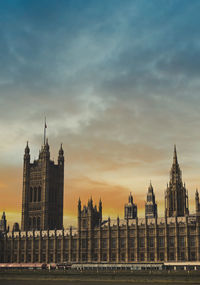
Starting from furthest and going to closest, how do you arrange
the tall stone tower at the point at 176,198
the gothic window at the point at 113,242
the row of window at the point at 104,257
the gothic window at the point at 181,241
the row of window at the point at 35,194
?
the row of window at the point at 35,194 < the tall stone tower at the point at 176,198 < the gothic window at the point at 113,242 < the gothic window at the point at 181,241 < the row of window at the point at 104,257

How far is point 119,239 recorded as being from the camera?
141000mm

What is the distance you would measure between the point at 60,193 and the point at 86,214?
40770 mm

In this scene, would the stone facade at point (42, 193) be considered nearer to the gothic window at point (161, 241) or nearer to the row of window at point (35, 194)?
the row of window at point (35, 194)

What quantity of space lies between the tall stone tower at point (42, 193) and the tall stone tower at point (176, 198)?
5166cm

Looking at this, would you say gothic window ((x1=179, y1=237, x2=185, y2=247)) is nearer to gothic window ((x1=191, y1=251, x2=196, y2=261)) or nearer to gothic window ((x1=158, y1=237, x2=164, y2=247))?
gothic window ((x1=191, y1=251, x2=196, y2=261))

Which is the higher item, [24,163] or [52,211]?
[24,163]

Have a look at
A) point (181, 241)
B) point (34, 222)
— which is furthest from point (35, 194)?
point (181, 241)

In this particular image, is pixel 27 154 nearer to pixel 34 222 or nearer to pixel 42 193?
pixel 42 193

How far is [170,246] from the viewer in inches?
5192

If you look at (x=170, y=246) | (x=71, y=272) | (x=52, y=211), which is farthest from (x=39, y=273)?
(x=52, y=211)

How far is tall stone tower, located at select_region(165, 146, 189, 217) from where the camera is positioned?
144375 millimetres

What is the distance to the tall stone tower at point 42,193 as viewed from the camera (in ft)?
594

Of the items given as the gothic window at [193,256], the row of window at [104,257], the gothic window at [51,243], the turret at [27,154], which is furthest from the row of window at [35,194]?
the gothic window at [193,256]

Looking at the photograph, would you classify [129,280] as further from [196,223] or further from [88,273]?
[196,223]
